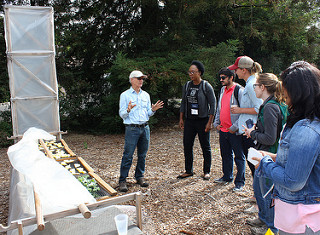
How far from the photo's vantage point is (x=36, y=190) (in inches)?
88.6

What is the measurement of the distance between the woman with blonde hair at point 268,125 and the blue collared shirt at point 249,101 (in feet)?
1.51

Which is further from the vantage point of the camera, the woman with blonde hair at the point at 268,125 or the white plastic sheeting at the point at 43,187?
the woman with blonde hair at the point at 268,125

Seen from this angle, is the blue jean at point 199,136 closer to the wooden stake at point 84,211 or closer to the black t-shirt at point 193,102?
the black t-shirt at point 193,102

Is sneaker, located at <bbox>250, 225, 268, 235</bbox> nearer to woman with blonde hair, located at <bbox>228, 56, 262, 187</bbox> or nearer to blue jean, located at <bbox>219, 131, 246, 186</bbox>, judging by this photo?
woman with blonde hair, located at <bbox>228, 56, 262, 187</bbox>

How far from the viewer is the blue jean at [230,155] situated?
394cm

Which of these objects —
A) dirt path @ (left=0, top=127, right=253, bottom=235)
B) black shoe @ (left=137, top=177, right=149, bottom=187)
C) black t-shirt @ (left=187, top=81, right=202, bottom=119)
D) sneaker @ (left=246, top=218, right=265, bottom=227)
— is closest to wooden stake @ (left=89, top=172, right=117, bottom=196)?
dirt path @ (left=0, top=127, right=253, bottom=235)

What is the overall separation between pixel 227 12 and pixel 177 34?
2438mm

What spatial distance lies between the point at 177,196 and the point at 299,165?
2.73 meters

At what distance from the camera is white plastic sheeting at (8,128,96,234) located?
7.12 feet

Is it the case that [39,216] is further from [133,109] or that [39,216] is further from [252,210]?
[252,210]

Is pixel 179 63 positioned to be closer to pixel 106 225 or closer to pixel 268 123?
pixel 268 123

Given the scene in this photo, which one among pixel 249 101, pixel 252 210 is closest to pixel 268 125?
pixel 249 101

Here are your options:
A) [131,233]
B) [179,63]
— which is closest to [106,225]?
[131,233]

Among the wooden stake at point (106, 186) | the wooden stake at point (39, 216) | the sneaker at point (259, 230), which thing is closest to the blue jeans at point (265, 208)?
the sneaker at point (259, 230)
